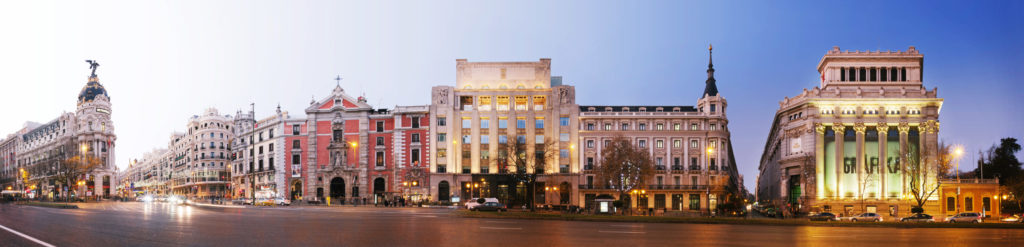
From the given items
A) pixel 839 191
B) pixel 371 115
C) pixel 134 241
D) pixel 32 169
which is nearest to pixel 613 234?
pixel 134 241

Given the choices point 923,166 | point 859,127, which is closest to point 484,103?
point 859,127

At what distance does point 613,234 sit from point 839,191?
6847 centimetres

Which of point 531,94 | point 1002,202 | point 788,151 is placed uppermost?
point 531,94

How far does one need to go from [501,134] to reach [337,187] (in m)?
27.7

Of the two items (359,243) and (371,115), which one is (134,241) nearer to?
(359,243)

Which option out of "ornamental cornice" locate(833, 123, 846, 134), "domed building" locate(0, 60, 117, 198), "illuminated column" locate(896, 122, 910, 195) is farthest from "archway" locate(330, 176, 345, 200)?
"illuminated column" locate(896, 122, 910, 195)

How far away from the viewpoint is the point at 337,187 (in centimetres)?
10294

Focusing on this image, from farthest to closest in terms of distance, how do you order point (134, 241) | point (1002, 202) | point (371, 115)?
1. point (371, 115)
2. point (1002, 202)
3. point (134, 241)

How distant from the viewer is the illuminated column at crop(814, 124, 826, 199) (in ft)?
285

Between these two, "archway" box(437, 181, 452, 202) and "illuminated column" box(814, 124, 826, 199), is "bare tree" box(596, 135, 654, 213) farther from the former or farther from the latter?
"archway" box(437, 181, 452, 202)

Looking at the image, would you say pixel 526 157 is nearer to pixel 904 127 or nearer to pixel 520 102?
pixel 520 102

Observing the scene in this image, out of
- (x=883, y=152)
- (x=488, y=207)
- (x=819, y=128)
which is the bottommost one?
(x=488, y=207)

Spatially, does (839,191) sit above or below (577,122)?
below

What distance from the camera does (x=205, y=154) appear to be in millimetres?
147375
